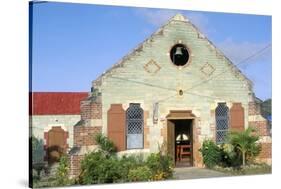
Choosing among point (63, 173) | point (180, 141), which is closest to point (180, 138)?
point (180, 141)

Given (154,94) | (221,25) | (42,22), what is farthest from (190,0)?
(42,22)

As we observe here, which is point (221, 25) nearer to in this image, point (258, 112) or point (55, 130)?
point (258, 112)

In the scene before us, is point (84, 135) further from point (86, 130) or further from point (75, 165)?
point (75, 165)

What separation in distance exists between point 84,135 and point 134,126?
976 millimetres

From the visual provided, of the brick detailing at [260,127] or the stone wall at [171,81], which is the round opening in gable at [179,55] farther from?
the brick detailing at [260,127]

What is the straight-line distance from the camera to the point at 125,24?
1073 centimetres

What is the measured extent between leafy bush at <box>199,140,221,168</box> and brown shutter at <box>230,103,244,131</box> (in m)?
0.53

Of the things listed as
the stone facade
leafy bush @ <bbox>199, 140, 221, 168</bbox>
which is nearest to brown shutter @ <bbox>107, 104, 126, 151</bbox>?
the stone facade

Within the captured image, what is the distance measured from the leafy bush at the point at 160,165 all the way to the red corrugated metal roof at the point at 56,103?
1575 mm

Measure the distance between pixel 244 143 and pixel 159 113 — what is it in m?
1.79

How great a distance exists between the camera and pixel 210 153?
1146 cm

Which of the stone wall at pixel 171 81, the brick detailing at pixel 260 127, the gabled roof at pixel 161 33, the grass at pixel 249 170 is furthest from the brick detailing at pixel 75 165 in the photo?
the brick detailing at pixel 260 127

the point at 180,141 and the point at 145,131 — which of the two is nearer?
the point at 145,131

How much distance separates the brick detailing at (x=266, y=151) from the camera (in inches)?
469
